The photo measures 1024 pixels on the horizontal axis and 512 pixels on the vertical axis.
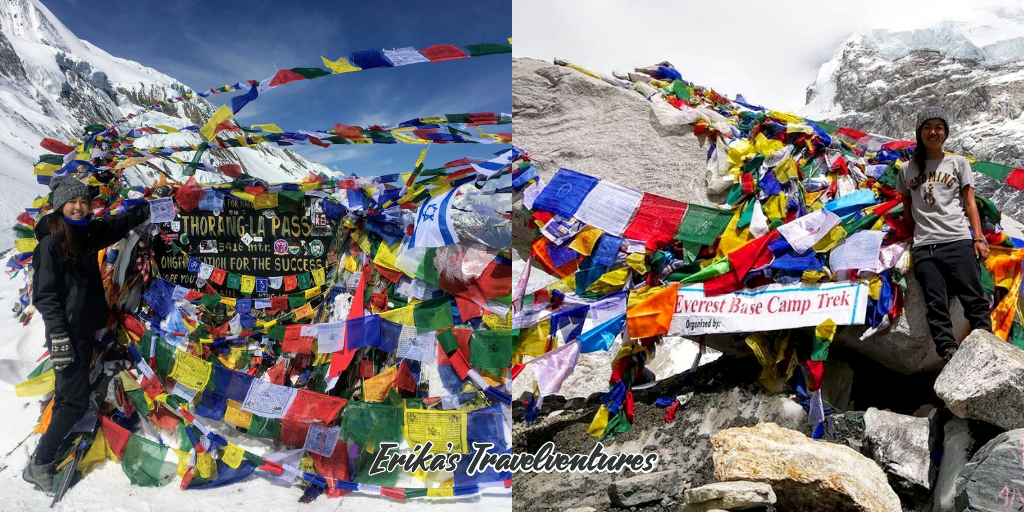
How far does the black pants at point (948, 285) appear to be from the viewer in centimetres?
343

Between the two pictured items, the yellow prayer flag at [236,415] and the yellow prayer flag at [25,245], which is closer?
the yellow prayer flag at [236,415]

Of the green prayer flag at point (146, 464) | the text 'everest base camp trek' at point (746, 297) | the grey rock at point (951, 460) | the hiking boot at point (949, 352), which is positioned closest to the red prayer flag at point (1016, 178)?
the text 'everest base camp trek' at point (746, 297)

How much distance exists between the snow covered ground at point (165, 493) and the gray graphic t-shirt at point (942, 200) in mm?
3187

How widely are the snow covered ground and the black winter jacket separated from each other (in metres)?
1.13

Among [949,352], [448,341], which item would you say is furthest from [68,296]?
[949,352]

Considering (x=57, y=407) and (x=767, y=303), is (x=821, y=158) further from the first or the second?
(x=57, y=407)

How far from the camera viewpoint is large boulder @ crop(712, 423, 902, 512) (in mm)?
2623

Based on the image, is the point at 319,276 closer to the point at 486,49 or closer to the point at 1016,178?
the point at 486,49

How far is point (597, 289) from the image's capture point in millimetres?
4402

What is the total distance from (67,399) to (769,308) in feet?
17.0

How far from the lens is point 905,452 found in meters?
3.16

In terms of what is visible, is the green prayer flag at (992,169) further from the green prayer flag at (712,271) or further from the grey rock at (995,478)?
the grey rock at (995,478)

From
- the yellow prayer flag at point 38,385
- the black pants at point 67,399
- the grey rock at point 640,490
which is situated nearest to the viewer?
the grey rock at point 640,490

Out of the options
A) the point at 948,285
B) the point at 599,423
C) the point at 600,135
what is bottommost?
the point at 599,423
